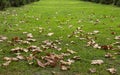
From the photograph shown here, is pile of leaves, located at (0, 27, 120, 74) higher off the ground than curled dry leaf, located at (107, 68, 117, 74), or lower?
lower

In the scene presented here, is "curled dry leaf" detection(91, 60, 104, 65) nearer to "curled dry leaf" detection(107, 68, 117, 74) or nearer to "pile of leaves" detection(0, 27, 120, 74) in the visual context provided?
"pile of leaves" detection(0, 27, 120, 74)

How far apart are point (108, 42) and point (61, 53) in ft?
5.87

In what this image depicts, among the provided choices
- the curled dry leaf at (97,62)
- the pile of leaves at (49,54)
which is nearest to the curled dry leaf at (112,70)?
the pile of leaves at (49,54)

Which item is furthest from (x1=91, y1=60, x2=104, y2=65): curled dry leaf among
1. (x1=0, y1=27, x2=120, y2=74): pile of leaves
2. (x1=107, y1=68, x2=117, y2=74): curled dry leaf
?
(x1=107, y1=68, x2=117, y2=74): curled dry leaf

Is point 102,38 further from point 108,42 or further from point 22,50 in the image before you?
point 22,50

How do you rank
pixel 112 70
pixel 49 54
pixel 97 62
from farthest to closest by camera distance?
pixel 49 54 < pixel 97 62 < pixel 112 70

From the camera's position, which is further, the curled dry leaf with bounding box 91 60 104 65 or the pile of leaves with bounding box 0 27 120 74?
the curled dry leaf with bounding box 91 60 104 65

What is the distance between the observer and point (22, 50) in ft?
21.2

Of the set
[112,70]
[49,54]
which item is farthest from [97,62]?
[49,54]

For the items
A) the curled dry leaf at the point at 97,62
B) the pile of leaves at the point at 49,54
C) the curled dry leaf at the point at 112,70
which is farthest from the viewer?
the curled dry leaf at the point at 97,62

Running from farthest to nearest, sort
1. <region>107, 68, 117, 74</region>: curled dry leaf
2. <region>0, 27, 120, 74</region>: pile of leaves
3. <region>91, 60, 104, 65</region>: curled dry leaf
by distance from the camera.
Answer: <region>91, 60, 104, 65</region>: curled dry leaf < <region>0, 27, 120, 74</region>: pile of leaves < <region>107, 68, 117, 74</region>: curled dry leaf

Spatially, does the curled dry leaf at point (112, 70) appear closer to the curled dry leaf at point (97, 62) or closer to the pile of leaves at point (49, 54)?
the pile of leaves at point (49, 54)

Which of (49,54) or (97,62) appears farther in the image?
(49,54)

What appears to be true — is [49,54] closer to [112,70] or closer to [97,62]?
[97,62]
